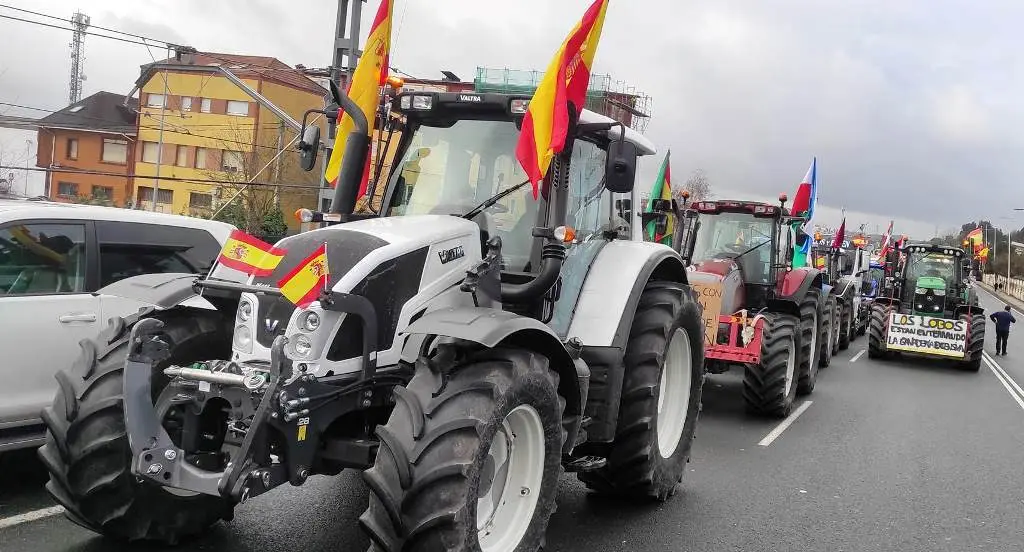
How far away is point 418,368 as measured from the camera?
366cm

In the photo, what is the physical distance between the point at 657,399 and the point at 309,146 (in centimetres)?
283

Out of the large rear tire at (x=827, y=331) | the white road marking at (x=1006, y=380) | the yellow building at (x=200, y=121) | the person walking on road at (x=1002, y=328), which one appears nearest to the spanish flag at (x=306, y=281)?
the large rear tire at (x=827, y=331)

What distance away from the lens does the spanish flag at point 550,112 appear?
4.62 meters

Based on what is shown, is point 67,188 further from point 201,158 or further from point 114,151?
point 201,158

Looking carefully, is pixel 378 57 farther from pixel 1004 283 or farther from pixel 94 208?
pixel 1004 283

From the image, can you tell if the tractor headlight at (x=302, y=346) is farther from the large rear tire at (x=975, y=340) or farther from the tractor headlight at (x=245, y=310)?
the large rear tire at (x=975, y=340)

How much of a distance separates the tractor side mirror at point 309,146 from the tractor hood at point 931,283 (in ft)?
55.6

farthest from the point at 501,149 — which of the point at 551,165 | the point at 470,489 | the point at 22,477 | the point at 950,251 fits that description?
the point at 950,251

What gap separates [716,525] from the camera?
18.9 feet

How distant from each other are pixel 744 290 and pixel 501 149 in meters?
7.90

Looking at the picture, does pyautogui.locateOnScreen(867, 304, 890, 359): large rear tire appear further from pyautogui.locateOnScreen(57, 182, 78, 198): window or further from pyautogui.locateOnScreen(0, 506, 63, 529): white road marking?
pyautogui.locateOnScreen(57, 182, 78, 198): window

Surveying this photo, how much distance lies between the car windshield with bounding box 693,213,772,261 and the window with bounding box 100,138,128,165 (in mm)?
49232

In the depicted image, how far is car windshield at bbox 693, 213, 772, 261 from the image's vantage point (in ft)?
40.6

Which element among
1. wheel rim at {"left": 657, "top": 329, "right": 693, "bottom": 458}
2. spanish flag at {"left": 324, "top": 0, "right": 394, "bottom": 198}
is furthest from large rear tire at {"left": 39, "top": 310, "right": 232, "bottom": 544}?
wheel rim at {"left": 657, "top": 329, "right": 693, "bottom": 458}
